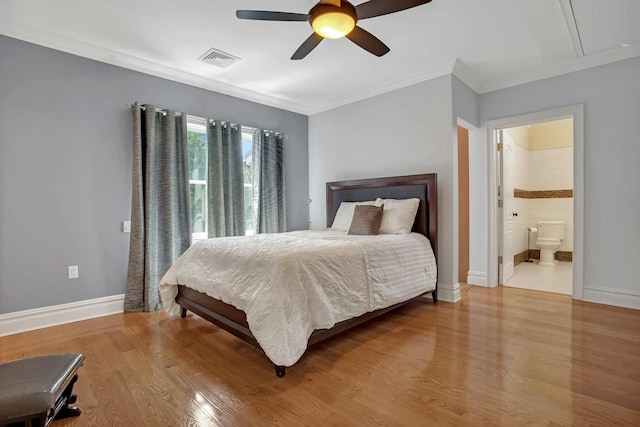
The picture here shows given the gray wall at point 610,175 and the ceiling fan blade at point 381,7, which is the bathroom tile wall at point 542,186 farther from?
the ceiling fan blade at point 381,7

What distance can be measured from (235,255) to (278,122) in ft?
9.38

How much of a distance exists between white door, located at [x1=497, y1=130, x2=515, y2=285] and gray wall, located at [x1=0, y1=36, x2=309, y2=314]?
4264mm

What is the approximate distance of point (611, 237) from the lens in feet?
10.8

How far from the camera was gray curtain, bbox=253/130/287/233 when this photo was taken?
171 inches

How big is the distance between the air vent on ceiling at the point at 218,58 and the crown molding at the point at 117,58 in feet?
1.48

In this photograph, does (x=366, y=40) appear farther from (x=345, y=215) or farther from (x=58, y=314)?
(x=58, y=314)

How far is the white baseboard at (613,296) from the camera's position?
3166mm

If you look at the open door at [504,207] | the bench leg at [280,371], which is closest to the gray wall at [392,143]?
the open door at [504,207]

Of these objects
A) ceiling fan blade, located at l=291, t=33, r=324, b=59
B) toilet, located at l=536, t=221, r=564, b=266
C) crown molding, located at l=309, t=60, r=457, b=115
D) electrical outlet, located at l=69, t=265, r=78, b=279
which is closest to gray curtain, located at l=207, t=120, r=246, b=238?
electrical outlet, located at l=69, t=265, r=78, b=279

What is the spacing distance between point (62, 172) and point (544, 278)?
5995 mm

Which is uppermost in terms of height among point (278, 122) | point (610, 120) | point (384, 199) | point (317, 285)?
point (278, 122)

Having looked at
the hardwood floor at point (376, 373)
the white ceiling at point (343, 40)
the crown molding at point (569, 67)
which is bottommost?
the hardwood floor at point (376, 373)

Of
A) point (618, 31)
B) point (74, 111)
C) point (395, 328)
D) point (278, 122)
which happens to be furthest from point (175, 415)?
point (618, 31)

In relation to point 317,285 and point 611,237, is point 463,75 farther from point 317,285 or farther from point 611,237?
point 317,285
